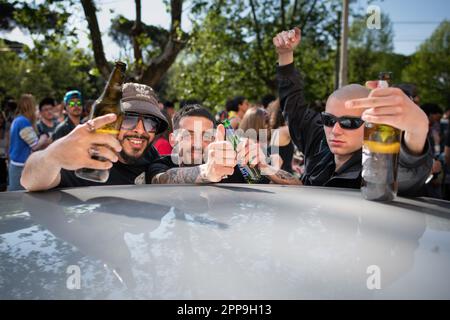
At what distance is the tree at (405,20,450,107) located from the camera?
58.8 metres

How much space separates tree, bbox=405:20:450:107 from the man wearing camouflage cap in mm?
61266

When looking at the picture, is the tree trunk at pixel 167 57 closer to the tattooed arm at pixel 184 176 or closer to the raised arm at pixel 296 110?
the raised arm at pixel 296 110

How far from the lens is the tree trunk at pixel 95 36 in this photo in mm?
6988

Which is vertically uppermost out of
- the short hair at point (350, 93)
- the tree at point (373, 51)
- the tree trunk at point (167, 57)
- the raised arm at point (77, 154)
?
the tree at point (373, 51)

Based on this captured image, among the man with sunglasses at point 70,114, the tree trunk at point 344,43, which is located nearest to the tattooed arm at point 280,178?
the man with sunglasses at point 70,114

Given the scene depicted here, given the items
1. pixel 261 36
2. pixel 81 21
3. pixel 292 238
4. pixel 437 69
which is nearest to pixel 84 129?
pixel 292 238

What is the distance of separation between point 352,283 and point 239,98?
7.99 m

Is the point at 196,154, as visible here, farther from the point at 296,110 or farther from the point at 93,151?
the point at 93,151

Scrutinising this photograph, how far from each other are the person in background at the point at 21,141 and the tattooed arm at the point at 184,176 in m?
3.89

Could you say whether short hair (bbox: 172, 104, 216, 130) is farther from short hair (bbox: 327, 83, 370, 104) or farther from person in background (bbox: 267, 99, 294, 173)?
person in background (bbox: 267, 99, 294, 173)

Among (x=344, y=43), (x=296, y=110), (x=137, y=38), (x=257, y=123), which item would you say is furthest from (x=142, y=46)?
(x=344, y=43)

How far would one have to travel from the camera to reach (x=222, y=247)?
3.05ft

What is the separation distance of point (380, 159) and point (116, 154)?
4.32ft

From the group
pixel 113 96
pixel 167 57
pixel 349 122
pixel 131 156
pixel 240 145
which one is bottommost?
pixel 131 156
